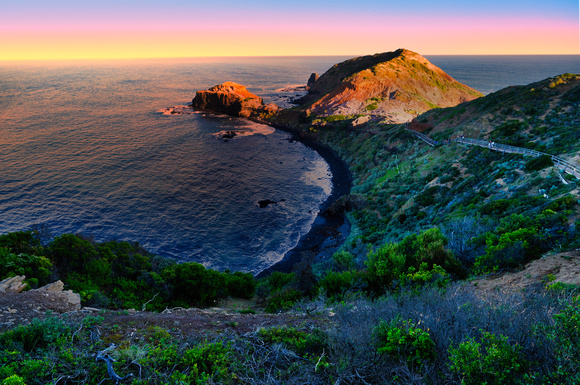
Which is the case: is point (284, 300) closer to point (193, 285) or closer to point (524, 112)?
point (193, 285)

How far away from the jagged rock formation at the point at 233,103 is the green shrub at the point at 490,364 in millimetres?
89428

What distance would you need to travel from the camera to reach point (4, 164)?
47.0 meters

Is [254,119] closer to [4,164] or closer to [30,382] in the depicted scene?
[4,164]

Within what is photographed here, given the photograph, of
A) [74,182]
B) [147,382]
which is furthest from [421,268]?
[74,182]

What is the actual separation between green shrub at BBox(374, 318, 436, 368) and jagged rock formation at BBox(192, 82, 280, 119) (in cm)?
8826

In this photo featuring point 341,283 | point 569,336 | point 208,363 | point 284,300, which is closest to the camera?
point 569,336

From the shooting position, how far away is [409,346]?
635 cm

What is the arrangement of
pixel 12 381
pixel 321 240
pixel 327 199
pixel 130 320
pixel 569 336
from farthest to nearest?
pixel 327 199 < pixel 321 240 < pixel 130 320 < pixel 12 381 < pixel 569 336

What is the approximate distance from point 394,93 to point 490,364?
Answer: 89.3 metres

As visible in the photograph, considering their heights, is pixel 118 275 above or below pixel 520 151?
below

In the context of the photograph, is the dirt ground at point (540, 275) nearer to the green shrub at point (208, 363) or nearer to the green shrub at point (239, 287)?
the green shrub at point (208, 363)

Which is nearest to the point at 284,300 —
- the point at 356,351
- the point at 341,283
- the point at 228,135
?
the point at 341,283

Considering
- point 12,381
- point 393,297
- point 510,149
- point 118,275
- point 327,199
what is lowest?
point 327,199

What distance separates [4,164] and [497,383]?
229 ft
